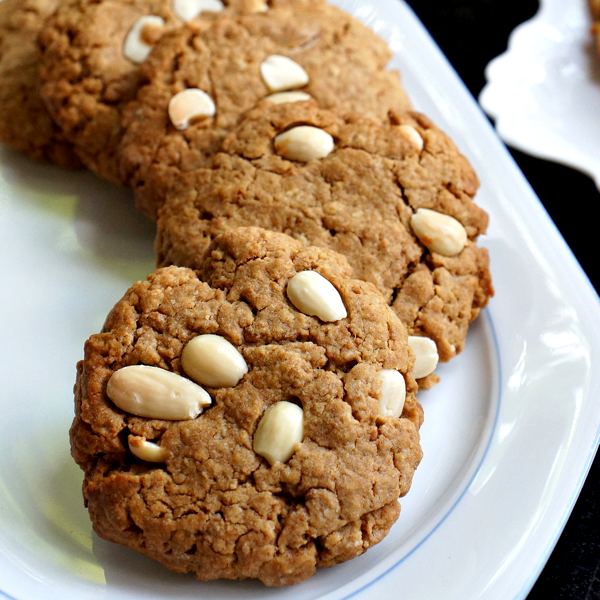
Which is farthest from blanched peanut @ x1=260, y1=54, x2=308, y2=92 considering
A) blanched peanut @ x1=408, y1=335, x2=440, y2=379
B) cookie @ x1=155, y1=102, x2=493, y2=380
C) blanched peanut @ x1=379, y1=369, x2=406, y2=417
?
blanched peanut @ x1=379, y1=369, x2=406, y2=417

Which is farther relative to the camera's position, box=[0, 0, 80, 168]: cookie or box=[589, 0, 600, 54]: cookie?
box=[589, 0, 600, 54]: cookie

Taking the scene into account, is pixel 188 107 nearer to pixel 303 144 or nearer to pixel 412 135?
pixel 303 144

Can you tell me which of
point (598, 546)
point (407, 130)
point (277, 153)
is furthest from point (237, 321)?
point (598, 546)

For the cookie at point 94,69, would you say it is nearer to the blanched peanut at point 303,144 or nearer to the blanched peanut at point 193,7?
the blanched peanut at point 193,7

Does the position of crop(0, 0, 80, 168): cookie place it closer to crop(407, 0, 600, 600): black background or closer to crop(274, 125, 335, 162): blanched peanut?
crop(274, 125, 335, 162): blanched peanut

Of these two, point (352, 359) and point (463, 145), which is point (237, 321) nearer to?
point (352, 359)

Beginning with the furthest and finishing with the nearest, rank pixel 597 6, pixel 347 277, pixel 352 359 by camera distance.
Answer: pixel 597 6 < pixel 347 277 < pixel 352 359
